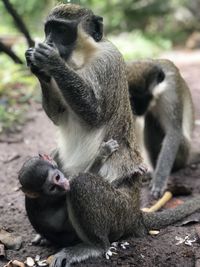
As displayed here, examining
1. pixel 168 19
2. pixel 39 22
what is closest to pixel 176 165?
pixel 39 22

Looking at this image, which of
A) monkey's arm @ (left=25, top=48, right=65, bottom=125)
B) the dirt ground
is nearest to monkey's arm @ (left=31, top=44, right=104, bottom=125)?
monkey's arm @ (left=25, top=48, right=65, bottom=125)

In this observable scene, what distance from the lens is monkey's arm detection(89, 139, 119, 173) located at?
471 centimetres

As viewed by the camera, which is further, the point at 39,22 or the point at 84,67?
the point at 39,22

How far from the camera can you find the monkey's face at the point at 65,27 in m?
4.68

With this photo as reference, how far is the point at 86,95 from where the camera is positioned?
4.57 meters

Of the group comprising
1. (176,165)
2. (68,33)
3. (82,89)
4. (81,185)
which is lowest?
(176,165)

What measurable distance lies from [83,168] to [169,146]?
2.73 metres

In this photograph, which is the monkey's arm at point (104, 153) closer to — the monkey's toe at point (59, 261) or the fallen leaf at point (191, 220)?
the monkey's toe at point (59, 261)

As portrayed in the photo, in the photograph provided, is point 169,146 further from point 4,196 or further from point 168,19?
point 168,19

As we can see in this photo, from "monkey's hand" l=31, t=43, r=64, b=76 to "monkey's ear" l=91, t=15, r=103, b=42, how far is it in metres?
0.61

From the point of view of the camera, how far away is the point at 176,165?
7648 mm

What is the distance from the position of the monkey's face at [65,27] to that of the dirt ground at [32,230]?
1729 millimetres

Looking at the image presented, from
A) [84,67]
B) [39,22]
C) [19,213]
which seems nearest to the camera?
[84,67]

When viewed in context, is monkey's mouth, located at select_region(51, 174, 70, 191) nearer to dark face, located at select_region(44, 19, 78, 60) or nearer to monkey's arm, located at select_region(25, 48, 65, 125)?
monkey's arm, located at select_region(25, 48, 65, 125)
